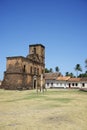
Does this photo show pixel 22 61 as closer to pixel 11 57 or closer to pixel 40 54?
pixel 11 57

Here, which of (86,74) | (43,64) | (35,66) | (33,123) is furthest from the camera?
(86,74)

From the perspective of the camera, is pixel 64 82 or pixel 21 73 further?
pixel 64 82

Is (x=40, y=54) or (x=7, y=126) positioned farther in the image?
(x=40, y=54)

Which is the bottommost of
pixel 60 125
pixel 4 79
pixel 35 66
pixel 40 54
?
pixel 60 125

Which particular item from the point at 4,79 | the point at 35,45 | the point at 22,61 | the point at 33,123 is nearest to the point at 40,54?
the point at 35,45

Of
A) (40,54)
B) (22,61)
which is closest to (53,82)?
(40,54)

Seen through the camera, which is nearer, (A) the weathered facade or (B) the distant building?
(A) the weathered facade

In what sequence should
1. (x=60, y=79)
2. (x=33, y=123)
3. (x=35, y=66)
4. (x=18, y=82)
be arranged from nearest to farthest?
1. (x=33, y=123)
2. (x=18, y=82)
3. (x=35, y=66)
4. (x=60, y=79)

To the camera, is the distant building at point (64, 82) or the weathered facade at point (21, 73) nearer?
the weathered facade at point (21, 73)

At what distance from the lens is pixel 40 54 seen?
49688 mm

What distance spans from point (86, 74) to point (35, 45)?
43676 millimetres

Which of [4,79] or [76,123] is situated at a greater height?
[4,79]

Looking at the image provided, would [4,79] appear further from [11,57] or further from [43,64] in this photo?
[43,64]

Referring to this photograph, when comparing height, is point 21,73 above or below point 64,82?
above
